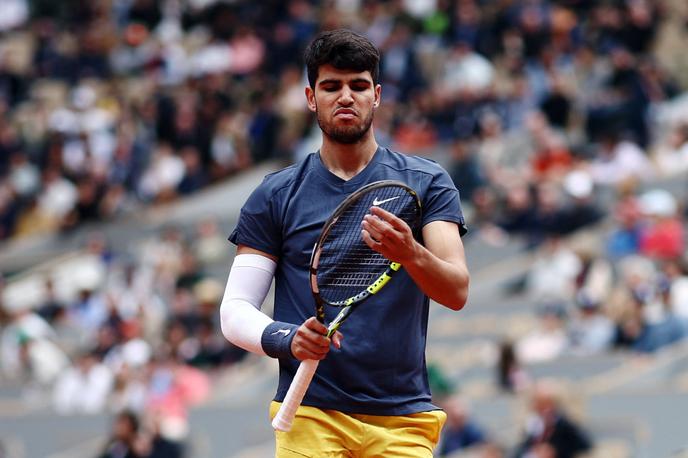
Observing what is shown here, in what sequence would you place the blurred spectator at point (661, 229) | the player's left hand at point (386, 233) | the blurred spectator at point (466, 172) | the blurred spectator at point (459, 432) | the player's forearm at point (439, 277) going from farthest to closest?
the blurred spectator at point (466, 172) → the blurred spectator at point (661, 229) → the blurred spectator at point (459, 432) → the player's forearm at point (439, 277) → the player's left hand at point (386, 233)

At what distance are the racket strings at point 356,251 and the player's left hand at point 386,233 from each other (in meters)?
0.27

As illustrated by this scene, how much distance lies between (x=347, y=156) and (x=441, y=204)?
1.18 feet

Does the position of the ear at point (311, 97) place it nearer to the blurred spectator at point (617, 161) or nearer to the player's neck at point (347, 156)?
the player's neck at point (347, 156)

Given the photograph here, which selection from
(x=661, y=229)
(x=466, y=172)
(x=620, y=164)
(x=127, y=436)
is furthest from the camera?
(x=466, y=172)

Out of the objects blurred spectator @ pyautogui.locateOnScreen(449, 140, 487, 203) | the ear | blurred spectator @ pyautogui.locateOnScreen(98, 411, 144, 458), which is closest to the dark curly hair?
the ear

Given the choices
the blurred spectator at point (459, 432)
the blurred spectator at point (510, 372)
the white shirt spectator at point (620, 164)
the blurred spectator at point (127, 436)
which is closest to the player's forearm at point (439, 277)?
the blurred spectator at point (459, 432)

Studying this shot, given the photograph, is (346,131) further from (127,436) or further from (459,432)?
(127,436)

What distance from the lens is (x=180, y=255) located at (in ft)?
62.4

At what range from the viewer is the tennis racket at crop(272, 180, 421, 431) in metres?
4.88

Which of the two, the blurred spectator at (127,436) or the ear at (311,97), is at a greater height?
the ear at (311,97)

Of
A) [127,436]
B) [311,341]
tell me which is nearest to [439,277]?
[311,341]

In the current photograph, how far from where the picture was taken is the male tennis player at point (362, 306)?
5.05 meters

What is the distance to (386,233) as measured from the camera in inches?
183

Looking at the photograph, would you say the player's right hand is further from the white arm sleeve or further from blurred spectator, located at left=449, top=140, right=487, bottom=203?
blurred spectator, located at left=449, top=140, right=487, bottom=203
